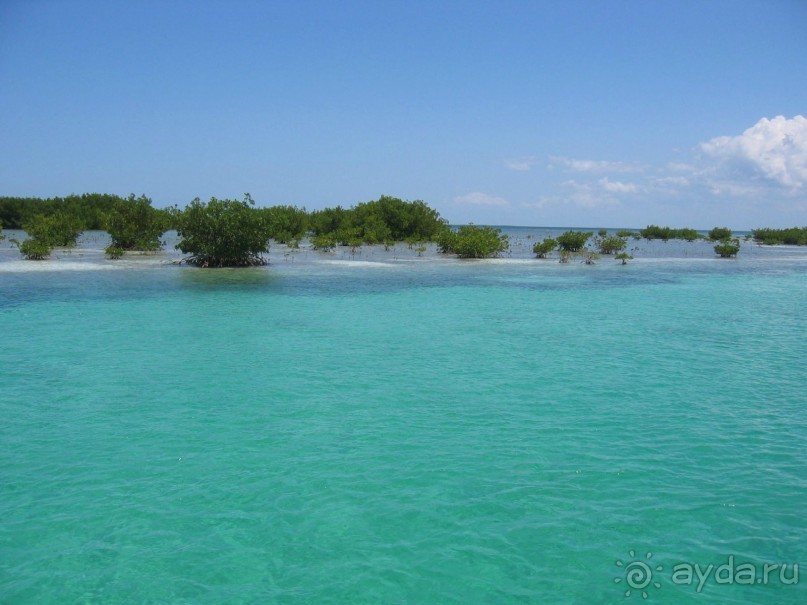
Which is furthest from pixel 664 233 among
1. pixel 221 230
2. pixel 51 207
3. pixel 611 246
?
pixel 51 207

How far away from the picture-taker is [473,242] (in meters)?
47.2

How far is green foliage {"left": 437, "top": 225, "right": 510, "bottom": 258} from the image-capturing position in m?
47.3

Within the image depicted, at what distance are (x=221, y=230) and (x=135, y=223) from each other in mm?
12277

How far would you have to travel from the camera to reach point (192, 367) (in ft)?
43.6

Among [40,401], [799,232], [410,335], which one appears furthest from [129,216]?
[799,232]

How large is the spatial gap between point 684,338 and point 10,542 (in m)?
16.2

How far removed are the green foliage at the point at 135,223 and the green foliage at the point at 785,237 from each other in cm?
7665

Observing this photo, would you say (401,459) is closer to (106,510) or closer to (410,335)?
(106,510)

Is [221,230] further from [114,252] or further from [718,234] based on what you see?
[718,234]

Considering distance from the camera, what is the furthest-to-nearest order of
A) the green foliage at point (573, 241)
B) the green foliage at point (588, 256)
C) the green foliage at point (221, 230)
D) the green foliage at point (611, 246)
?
the green foliage at point (611, 246) < the green foliage at point (573, 241) < the green foliage at point (588, 256) < the green foliage at point (221, 230)

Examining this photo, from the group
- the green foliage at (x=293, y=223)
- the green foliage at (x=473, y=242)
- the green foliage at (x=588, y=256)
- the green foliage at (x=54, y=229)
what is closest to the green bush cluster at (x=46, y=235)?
the green foliage at (x=54, y=229)

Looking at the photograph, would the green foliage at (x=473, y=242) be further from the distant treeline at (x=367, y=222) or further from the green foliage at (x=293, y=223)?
the green foliage at (x=293, y=223)

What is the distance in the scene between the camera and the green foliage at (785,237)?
81688 mm

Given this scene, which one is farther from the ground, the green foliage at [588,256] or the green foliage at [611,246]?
the green foliage at [611,246]
